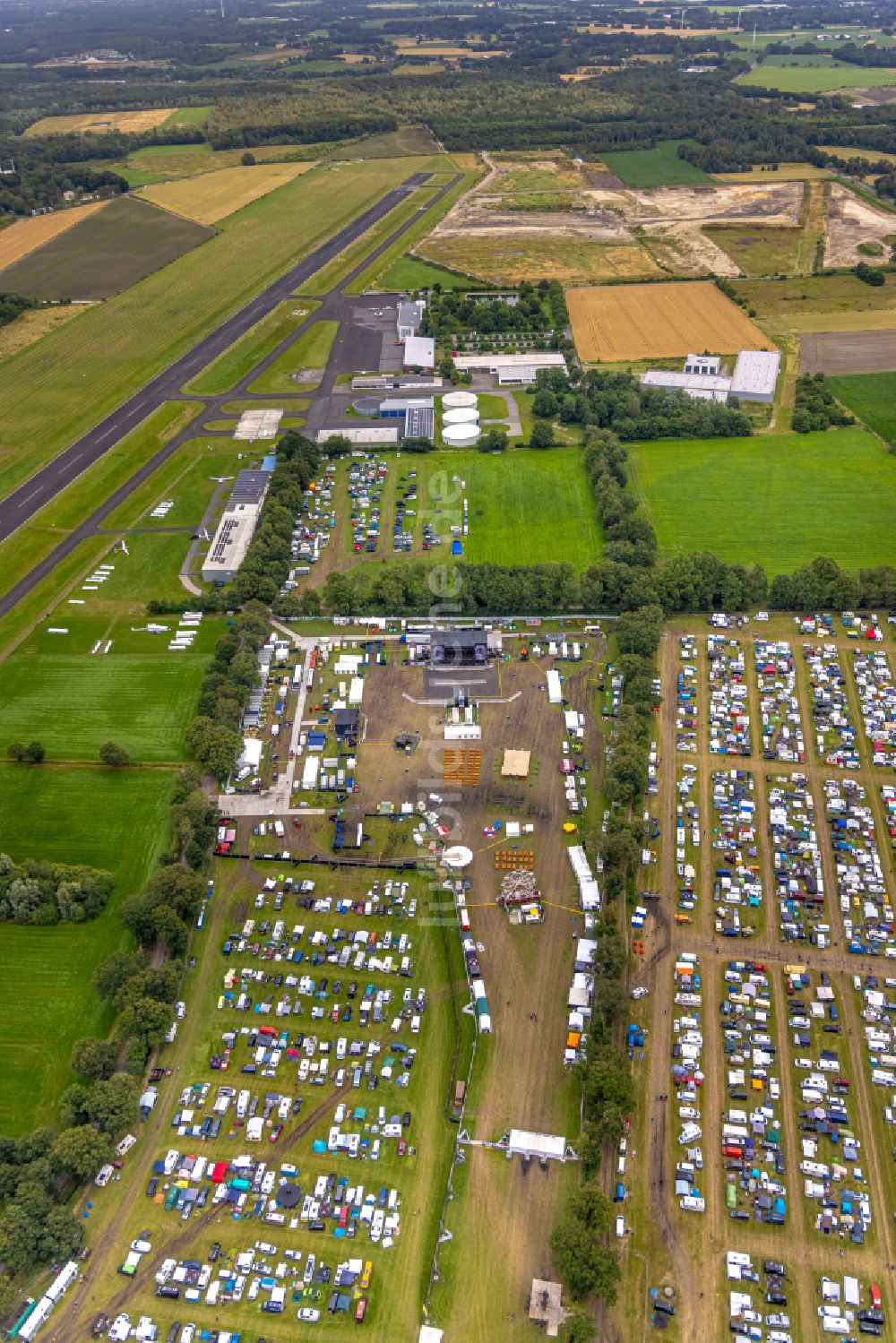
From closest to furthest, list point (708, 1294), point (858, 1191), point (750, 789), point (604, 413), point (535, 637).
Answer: point (708, 1294) < point (858, 1191) < point (750, 789) < point (535, 637) < point (604, 413)

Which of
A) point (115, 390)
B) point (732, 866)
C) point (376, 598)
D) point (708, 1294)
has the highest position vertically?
point (115, 390)

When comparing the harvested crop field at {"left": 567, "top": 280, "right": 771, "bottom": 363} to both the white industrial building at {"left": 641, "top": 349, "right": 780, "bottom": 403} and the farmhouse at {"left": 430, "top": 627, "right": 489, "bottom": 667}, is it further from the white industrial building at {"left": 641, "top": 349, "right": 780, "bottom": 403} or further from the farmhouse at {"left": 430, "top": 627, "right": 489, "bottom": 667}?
the farmhouse at {"left": 430, "top": 627, "right": 489, "bottom": 667}

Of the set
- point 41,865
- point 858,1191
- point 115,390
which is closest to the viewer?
point 858,1191

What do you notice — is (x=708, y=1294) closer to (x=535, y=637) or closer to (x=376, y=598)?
(x=535, y=637)

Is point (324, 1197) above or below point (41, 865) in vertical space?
below

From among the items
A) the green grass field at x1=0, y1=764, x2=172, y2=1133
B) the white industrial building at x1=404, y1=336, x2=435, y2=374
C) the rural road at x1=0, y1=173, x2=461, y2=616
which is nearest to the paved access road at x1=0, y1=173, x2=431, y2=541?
the rural road at x1=0, y1=173, x2=461, y2=616

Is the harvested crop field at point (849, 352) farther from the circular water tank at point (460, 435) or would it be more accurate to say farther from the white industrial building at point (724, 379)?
the circular water tank at point (460, 435)

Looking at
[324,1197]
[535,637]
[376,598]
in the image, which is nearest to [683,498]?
[535,637]
